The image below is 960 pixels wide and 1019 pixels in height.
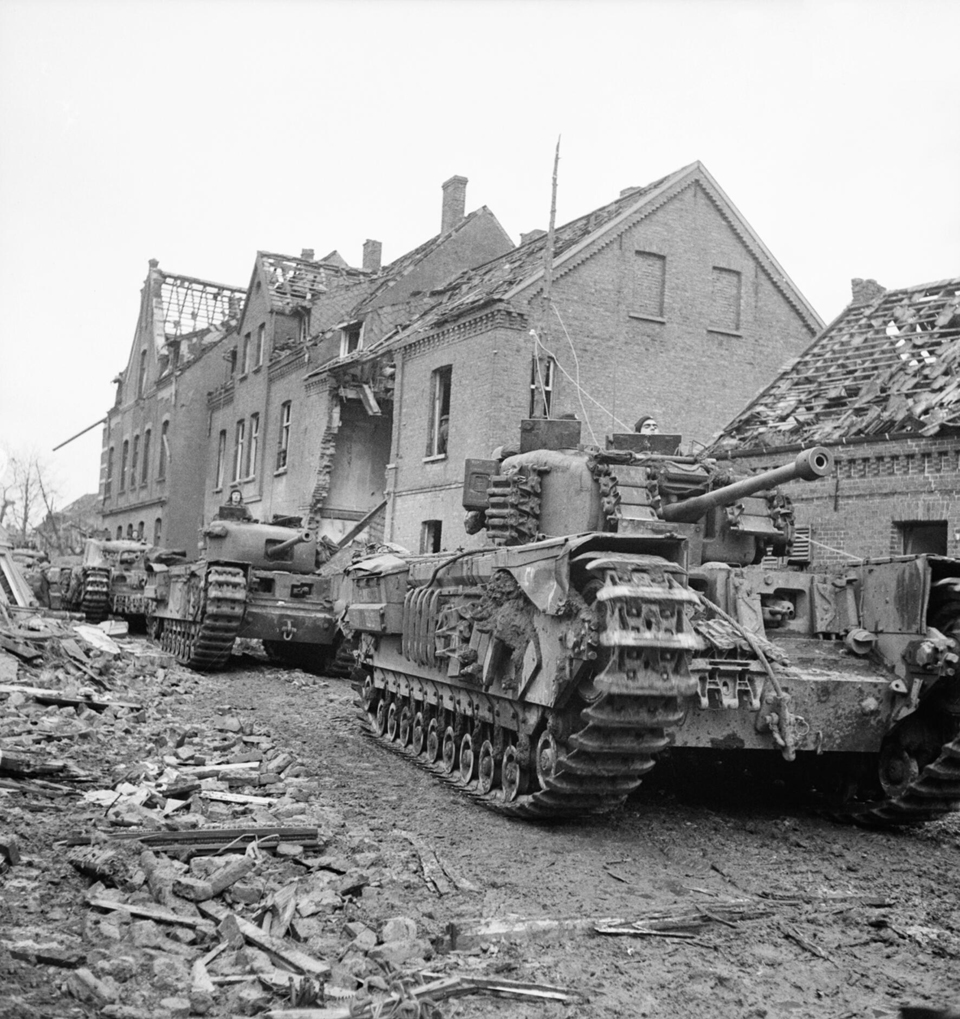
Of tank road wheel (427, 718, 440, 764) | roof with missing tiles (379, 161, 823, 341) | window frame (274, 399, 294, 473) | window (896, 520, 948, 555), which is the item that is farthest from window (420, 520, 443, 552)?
tank road wheel (427, 718, 440, 764)

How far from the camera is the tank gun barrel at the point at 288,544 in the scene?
59.3 ft

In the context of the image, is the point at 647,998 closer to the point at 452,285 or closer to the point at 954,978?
the point at 954,978

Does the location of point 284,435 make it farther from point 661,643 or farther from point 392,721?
point 661,643

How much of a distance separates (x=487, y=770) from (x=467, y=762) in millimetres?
503

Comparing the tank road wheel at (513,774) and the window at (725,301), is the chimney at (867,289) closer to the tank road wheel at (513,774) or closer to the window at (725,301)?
the window at (725,301)

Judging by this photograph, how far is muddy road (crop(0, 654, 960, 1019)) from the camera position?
4.89 metres

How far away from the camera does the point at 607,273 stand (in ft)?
76.2

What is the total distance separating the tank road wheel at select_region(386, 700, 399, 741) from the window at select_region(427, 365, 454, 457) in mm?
12138

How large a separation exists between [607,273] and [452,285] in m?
5.23

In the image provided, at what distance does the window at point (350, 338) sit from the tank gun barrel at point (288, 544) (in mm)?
11153

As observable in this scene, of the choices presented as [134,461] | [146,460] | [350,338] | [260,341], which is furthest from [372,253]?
[134,461]

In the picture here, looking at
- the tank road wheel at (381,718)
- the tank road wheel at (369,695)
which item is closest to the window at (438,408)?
the tank road wheel at (369,695)

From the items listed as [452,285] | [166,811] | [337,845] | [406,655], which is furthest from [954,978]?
[452,285]

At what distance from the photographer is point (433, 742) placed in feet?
34.1
